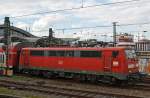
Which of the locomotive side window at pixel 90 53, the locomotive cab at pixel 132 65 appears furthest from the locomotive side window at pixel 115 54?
the locomotive side window at pixel 90 53

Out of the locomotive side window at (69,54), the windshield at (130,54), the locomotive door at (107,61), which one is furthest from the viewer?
the locomotive side window at (69,54)

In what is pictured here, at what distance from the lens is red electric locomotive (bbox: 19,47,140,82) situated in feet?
79.7

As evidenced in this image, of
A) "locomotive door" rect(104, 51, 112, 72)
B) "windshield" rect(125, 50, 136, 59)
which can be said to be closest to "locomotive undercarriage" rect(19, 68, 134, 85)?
"locomotive door" rect(104, 51, 112, 72)

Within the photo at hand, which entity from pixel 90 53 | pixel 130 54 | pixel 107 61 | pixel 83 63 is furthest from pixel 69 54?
pixel 130 54

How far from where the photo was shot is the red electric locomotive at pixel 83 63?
24297 millimetres

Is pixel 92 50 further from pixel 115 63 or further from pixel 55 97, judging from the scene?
pixel 55 97

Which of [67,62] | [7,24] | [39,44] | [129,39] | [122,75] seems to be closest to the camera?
[122,75]

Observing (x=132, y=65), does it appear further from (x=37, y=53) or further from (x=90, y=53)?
(x=37, y=53)

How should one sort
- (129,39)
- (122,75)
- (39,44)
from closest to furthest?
(122,75) → (39,44) → (129,39)

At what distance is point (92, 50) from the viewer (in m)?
26.1

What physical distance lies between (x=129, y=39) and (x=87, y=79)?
3751cm

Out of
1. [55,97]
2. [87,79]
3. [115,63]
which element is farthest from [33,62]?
[55,97]

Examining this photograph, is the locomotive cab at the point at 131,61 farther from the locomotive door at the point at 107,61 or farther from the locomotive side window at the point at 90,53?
the locomotive side window at the point at 90,53

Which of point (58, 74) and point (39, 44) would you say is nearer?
point (58, 74)
